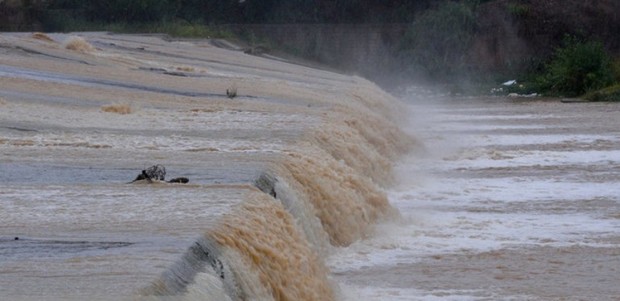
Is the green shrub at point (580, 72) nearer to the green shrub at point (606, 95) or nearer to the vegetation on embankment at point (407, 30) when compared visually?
the vegetation on embankment at point (407, 30)

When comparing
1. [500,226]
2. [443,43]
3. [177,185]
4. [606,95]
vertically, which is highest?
[177,185]

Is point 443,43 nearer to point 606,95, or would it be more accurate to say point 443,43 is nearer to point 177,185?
point 606,95

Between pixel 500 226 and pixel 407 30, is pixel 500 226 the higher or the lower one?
the higher one

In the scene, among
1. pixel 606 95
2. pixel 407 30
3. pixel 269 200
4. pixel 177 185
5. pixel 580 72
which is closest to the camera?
pixel 269 200

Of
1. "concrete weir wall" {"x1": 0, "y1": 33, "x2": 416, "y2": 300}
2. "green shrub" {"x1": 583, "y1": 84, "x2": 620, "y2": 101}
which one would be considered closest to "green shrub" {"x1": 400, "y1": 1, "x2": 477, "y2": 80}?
"green shrub" {"x1": 583, "y1": 84, "x2": 620, "y2": 101}

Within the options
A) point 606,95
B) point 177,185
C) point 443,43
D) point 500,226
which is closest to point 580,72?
point 606,95

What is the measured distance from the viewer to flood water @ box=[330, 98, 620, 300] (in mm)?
9586

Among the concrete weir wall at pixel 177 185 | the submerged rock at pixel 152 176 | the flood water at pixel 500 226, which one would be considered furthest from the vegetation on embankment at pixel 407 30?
the submerged rock at pixel 152 176

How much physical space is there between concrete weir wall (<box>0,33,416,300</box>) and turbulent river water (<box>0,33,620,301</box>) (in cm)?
2

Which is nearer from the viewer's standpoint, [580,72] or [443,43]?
[580,72]

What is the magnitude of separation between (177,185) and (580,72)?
2830cm

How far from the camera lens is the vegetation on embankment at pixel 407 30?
41.1 metres

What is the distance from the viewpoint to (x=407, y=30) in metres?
43.1

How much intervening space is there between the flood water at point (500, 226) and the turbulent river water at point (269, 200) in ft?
0.10
